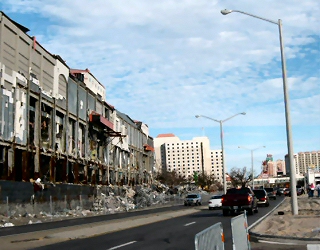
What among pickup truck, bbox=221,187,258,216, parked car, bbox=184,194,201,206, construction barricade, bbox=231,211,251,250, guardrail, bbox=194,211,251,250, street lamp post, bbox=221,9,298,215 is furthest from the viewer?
parked car, bbox=184,194,201,206

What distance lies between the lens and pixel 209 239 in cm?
749

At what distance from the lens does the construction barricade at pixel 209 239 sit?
6.70 m

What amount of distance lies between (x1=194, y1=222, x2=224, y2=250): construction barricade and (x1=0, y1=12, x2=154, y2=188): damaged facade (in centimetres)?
3064

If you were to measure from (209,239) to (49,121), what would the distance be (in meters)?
41.2

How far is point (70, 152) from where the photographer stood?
2063 inches

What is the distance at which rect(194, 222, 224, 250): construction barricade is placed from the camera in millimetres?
6699

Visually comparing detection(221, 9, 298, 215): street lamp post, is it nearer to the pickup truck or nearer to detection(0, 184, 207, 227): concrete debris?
the pickup truck

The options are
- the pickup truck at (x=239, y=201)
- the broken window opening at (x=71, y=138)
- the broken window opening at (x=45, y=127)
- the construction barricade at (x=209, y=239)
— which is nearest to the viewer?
the construction barricade at (x=209, y=239)

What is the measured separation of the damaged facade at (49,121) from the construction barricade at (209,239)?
1206 inches

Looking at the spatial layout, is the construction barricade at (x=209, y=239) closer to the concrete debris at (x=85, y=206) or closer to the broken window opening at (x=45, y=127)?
the concrete debris at (x=85, y=206)

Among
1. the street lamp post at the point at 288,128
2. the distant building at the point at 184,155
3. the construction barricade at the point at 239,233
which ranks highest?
the distant building at the point at 184,155

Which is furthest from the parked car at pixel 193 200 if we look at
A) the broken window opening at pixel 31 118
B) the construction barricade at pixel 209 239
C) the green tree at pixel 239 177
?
the green tree at pixel 239 177

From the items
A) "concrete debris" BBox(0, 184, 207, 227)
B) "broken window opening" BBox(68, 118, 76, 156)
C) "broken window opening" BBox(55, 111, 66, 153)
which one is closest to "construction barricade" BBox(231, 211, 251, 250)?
"concrete debris" BBox(0, 184, 207, 227)

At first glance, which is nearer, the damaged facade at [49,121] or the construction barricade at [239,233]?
the construction barricade at [239,233]
